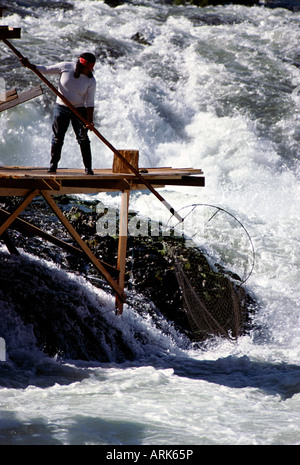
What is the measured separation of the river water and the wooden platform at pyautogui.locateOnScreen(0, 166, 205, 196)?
147cm

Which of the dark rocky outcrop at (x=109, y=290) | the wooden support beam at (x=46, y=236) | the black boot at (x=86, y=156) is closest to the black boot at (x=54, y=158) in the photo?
the black boot at (x=86, y=156)

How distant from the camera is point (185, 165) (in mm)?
14812

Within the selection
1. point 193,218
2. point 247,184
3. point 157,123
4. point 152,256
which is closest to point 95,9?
point 157,123

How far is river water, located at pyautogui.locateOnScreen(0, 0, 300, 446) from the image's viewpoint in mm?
5463

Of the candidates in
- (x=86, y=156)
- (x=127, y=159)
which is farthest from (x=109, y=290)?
Answer: (x=86, y=156)

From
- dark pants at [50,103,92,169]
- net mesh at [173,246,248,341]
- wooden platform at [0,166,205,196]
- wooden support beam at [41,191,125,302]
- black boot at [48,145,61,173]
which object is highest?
dark pants at [50,103,92,169]

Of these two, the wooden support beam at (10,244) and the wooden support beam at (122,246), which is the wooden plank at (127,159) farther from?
the wooden support beam at (10,244)

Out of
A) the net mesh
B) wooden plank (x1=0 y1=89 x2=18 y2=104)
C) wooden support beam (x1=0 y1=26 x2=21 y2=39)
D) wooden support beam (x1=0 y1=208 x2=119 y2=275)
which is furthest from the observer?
the net mesh

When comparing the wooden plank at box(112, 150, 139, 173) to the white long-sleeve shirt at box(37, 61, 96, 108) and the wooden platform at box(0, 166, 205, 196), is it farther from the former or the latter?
the white long-sleeve shirt at box(37, 61, 96, 108)

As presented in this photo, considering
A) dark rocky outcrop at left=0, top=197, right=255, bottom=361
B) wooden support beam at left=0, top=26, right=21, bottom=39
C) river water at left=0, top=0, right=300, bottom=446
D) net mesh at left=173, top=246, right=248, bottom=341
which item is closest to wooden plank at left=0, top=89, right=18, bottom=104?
wooden support beam at left=0, top=26, right=21, bottom=39

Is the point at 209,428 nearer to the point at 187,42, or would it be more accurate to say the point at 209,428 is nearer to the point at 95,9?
the point at 187,42

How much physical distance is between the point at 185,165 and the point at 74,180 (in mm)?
8356

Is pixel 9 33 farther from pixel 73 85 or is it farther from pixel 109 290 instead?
pixel 109 290

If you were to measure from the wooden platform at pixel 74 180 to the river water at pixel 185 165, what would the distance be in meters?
1.47
